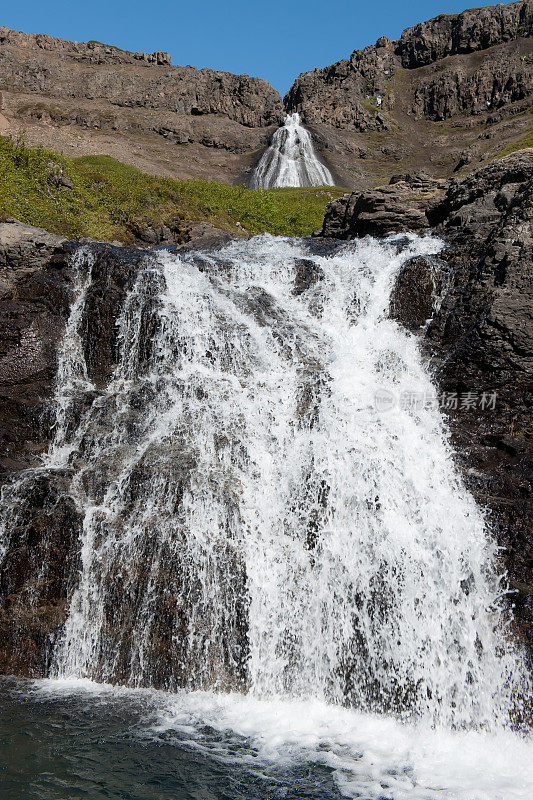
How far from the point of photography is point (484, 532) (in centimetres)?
949

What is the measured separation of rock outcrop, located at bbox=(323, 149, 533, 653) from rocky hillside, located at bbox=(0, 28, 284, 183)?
3329 centimetres

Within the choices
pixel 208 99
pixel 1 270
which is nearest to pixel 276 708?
pixel 1 270

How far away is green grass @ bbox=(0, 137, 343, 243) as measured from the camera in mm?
21031

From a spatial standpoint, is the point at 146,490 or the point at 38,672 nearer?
the point at 38,672

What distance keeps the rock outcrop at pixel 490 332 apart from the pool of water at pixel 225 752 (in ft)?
7.49

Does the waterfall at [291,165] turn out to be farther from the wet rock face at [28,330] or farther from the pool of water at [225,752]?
the pool of water at [225,752]

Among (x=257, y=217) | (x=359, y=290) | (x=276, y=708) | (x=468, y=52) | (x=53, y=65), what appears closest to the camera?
(x=276, y=708)

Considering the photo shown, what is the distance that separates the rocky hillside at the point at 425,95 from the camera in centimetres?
5912

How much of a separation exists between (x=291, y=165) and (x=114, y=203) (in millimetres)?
32953

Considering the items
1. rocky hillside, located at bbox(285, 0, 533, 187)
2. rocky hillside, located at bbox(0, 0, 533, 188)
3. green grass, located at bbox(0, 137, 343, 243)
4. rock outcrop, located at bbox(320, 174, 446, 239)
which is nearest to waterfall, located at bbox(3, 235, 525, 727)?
rock outcrop, located at bbox(320, 174, 446, 239)

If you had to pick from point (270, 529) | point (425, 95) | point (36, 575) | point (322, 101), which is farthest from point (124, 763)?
point (425, 95)

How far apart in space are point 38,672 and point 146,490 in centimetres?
326

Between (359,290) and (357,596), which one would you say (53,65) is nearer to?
(359,290)

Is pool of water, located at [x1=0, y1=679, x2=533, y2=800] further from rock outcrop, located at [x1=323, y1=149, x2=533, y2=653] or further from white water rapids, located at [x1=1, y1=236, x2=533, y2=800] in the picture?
rock outcrop, located at [x1=323, y1=149, x2=533, y2=653]
